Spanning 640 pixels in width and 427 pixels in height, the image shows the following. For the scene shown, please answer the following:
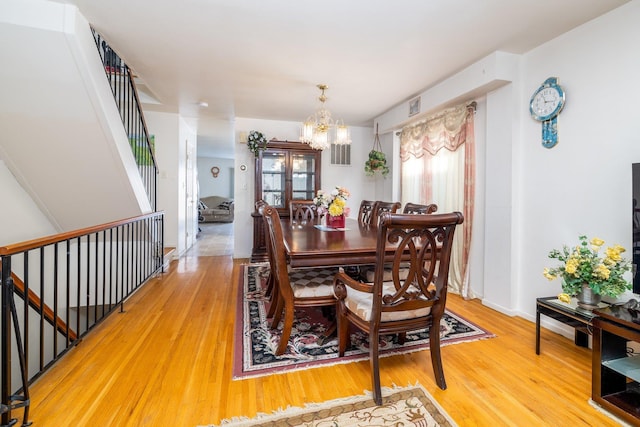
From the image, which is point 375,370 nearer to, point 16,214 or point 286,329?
point 286,329

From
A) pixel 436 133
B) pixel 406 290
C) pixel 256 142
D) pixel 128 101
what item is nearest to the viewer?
pixel 406 290

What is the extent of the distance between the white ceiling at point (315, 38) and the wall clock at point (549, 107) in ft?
1.28

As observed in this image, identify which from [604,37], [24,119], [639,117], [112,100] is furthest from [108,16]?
[639,117]

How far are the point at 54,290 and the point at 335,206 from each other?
2046 mm

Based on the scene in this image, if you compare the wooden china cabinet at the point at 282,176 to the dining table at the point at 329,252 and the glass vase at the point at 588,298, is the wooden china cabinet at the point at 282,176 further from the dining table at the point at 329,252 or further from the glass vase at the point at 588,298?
the glass vase at the point at 588,298

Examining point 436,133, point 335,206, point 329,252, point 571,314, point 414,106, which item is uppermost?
point 414,106

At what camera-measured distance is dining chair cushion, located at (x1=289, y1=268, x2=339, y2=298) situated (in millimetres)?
1982

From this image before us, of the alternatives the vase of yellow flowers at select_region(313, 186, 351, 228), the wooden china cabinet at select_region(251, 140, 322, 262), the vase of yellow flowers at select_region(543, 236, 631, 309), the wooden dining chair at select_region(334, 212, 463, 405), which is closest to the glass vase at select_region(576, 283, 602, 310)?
the vase of yellow flowers at select_region(543, 236, 631, 309)

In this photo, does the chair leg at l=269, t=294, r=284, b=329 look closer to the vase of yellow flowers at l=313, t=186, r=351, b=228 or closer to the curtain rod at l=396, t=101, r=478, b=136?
the vase of yellow flowers at l=313, t=186, r=351, b=228

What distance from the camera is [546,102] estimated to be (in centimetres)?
241

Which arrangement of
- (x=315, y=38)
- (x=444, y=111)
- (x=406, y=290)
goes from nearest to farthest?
(x=406, y=290) → (x=315, y=38) → (x=444, y=111)

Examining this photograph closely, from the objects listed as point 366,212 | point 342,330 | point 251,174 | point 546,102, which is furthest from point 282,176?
point 546,102

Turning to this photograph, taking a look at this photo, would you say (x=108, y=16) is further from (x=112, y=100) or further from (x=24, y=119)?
(x=24, y=119)

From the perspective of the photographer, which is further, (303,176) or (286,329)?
(303,176)
